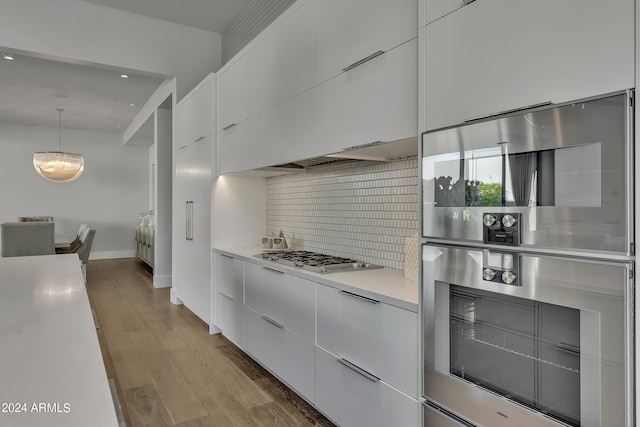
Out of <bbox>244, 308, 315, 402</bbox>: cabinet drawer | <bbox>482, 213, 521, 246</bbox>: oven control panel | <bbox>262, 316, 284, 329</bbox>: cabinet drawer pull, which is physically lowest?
<bbox>244, 308, 315, 402</bbox>: cabinet drawer

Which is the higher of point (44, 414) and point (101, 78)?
point (101, 78)

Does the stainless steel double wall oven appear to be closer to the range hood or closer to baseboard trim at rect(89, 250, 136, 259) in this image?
the range hood

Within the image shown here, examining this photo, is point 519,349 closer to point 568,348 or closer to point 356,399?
point 568,348

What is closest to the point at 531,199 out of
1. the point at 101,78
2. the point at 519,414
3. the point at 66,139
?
the point at 519,414

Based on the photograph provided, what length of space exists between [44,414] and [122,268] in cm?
836

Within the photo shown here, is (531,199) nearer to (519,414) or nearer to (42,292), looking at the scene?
(519,414)

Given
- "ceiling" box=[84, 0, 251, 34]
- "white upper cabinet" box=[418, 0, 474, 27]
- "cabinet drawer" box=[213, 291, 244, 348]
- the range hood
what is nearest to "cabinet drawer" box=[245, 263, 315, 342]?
"cabinet drawer" box=[213, 291, 244, 348]

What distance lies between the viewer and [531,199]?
1.17 meters

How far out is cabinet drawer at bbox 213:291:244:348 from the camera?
324 cm

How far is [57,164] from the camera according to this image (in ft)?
22.2

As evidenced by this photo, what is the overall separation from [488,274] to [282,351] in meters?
1.67

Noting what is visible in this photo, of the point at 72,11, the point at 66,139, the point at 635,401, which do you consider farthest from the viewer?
the point at 66,139

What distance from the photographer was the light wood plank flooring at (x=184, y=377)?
2.31 meters

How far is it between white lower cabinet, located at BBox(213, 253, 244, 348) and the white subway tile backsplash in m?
0.59
